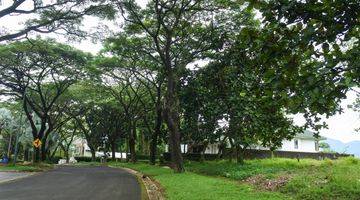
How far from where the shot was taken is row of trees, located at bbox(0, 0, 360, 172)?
4277 mm

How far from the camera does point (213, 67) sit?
29.5 meters

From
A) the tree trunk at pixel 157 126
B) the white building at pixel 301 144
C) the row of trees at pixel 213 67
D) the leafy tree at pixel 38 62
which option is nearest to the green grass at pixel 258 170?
the row of trees at pixel 213 67

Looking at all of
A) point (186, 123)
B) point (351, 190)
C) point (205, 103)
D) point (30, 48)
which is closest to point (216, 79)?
point (205, 103)

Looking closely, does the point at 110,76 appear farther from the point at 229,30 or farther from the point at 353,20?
the point at 353,20

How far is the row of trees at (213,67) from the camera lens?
4277 millimetres

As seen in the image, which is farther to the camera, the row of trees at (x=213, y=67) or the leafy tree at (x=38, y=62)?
the leafy tree at (x=38, y=62)

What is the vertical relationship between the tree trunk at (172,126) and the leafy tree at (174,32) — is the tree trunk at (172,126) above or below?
below

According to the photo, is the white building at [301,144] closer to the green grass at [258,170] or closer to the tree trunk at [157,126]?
the tree trunk at [157,126]

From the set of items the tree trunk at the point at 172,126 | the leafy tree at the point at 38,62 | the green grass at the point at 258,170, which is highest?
the leafy tree at the point at 38,62

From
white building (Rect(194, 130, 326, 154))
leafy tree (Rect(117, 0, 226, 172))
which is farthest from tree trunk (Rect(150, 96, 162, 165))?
white building (Rect(194, 130, 326, 154))

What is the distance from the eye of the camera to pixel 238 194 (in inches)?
526

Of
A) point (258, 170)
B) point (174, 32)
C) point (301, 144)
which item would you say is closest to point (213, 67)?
point (174, 32)

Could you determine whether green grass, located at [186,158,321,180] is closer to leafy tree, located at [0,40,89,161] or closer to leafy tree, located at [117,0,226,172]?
leafy tree, located at [117,0,226,172]

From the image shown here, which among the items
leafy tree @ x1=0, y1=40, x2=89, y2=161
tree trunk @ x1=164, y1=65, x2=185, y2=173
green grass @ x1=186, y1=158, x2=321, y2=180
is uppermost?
leafy tree @ x1=0, y1=40, x2=89, y2=161
